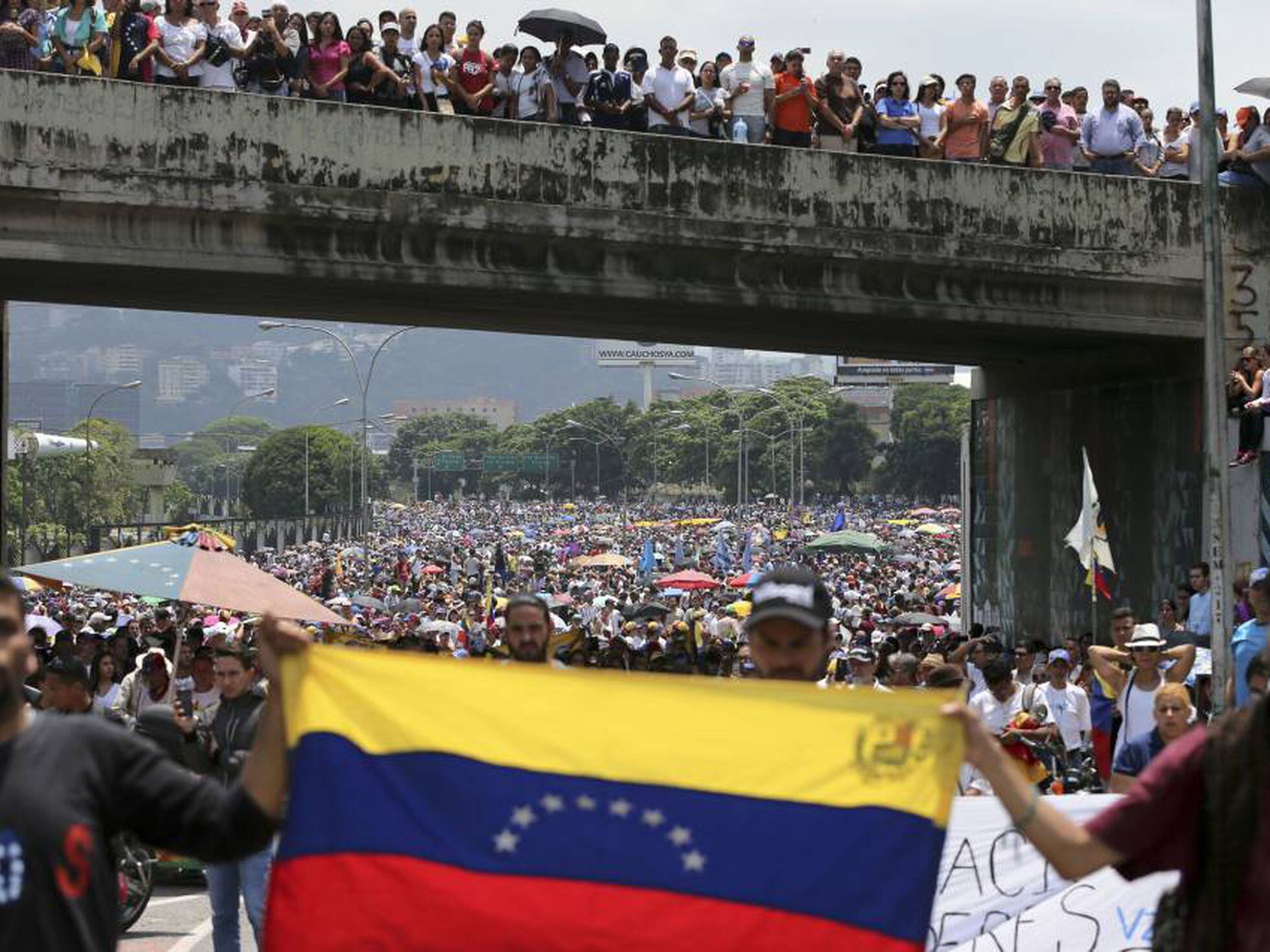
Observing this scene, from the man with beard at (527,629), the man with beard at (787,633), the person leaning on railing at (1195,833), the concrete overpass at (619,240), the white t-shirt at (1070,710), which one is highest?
the concrete overpass at (619,240)

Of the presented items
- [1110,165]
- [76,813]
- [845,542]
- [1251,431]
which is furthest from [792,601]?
[845,542]

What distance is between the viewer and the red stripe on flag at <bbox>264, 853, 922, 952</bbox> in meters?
4.63

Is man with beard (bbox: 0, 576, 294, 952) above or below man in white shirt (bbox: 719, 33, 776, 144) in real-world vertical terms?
below

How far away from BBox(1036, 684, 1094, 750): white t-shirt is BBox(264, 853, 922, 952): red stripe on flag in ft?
33.9

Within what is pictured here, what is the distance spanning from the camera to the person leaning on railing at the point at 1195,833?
4.02 meters

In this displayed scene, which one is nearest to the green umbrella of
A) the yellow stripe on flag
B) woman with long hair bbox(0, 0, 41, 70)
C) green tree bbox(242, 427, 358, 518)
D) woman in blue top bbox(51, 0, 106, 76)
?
woman in blue top bbox(51, 0, 106, 76)

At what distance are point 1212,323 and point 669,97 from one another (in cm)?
569

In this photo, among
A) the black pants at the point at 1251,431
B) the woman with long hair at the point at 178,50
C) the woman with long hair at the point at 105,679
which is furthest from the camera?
the black pants at the point at 1251,431

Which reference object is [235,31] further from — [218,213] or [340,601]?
[340,601]

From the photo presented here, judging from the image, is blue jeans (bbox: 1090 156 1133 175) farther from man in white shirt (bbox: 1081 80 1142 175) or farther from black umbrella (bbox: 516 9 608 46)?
black umbrella (bbox: 516 9 608 46)

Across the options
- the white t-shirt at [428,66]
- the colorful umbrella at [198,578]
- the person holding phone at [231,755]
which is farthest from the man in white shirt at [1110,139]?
the person holding phone at [231,755]

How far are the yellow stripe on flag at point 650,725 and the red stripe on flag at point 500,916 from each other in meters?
0.26

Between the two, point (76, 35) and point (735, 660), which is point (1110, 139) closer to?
point (735, 660)

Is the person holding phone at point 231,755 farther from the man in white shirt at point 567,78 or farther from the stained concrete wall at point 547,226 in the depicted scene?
the man in white shirt at point 567,78
